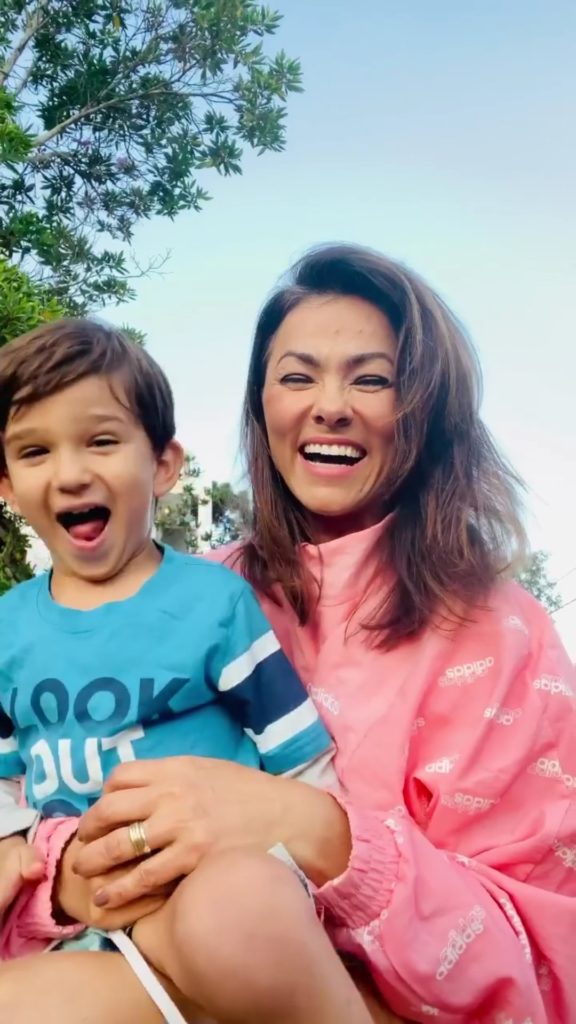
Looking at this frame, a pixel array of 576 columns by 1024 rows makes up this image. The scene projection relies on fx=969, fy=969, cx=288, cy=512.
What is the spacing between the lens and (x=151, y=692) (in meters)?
1.50

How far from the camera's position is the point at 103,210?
23.6ft

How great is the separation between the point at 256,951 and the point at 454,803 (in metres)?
0.52

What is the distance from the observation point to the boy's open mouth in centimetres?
166

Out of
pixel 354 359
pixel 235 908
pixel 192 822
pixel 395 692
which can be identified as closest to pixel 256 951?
pixel 235 908

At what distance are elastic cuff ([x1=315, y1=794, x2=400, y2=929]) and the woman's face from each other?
0.78m

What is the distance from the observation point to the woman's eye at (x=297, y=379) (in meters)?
1.96

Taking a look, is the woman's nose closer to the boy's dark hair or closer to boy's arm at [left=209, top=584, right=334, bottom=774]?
the boy's dark hair

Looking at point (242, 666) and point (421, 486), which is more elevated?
point (421, 486)

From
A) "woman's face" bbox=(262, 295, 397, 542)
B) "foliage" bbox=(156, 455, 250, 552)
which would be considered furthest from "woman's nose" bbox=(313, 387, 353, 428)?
"foliage" bbox=(156, 455, 250, 552)

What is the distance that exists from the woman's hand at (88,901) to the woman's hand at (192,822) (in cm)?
1

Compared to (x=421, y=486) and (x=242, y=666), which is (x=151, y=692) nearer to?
(x=242, y=666)

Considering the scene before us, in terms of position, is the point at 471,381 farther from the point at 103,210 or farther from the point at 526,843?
the point at 103,210

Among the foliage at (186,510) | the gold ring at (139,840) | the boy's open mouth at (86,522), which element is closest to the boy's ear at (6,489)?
the boy's open mouth at (86,522)

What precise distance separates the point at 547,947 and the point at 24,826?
0.81 m
